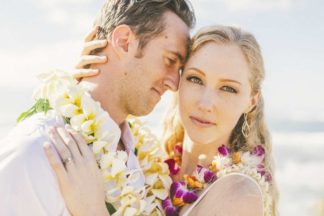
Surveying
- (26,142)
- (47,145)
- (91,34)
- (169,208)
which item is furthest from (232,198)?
(91,34)

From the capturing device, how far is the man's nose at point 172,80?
379cm

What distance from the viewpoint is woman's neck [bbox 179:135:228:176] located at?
405 centimetres

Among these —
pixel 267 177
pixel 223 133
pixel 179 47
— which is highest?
pixel 179 47

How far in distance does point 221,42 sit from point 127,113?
0.80 meters

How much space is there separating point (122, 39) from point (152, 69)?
0.89ft

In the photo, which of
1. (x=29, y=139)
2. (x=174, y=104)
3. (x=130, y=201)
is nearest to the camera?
(x=29, y=139)

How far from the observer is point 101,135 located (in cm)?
331

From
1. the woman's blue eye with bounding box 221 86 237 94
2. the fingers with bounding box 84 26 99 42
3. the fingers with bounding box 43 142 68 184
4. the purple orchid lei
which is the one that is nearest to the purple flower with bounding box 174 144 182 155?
the purple orchid lei

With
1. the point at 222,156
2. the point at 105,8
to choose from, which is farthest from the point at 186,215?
the point at 105,8

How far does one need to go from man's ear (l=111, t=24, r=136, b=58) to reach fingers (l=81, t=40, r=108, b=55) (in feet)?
0.21

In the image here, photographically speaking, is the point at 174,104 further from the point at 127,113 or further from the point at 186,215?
the point at 186,215

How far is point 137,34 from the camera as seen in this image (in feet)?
12.0

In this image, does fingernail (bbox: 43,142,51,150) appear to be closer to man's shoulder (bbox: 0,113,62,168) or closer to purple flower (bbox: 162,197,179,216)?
man's shoulder (bbox: 0,113,62,168)

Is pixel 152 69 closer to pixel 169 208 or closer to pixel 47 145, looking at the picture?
pixel 169 208
